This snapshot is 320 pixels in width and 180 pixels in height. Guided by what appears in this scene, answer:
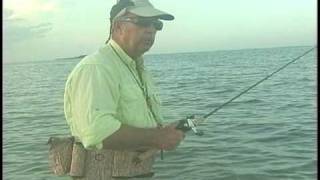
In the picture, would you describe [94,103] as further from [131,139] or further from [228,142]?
[228,142]

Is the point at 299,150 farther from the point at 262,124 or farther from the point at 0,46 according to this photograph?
the point at 0,46

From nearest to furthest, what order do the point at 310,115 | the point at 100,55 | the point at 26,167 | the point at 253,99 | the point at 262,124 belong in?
the point at 100,55
the point at 26,167
the point at 262,124
the point at 310,115
the point at 253,99

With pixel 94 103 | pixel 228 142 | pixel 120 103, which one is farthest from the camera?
pixel 228 142

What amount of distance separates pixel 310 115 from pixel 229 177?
8.36 meters

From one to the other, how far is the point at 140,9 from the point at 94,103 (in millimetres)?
786

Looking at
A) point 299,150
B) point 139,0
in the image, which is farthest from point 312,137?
point 139,0

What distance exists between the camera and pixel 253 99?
910 inches

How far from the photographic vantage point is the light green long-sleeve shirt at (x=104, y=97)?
11.5 ft

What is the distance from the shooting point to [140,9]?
12.7 feet

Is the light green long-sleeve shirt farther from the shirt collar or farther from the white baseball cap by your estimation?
the white baseball cap

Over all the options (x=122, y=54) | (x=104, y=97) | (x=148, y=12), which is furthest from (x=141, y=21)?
(x=104, y=97)

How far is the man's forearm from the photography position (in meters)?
3.55

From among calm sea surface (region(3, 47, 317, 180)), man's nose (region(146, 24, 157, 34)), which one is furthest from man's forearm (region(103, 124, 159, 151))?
calm sea surface (region(3, 47, 317, 180))

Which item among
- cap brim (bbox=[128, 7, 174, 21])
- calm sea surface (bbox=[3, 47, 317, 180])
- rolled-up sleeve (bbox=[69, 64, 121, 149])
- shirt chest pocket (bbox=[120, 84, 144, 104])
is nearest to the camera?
rolled-up sleeve (bbox=[69, 64, 121, 149])
